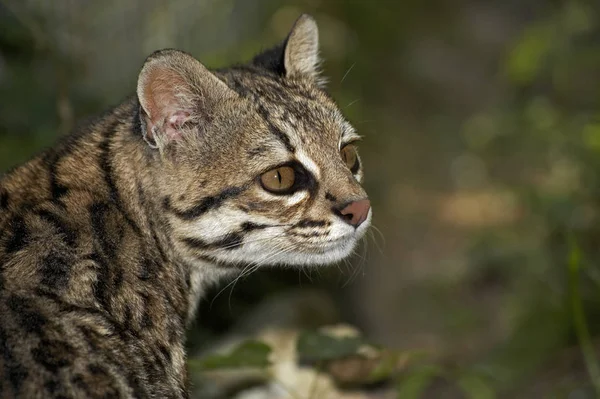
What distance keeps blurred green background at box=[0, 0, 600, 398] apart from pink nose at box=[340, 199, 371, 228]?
1.29 m

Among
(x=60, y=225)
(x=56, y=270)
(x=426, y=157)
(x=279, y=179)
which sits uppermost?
(x=426, y=157)

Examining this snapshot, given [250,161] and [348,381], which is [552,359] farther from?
[250,161]

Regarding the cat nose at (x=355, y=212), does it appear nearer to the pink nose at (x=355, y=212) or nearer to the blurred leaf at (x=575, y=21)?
the pink nose at (x=355, y=212)

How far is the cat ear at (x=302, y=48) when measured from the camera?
505 centimetres

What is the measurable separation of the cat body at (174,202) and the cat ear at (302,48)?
36 cm

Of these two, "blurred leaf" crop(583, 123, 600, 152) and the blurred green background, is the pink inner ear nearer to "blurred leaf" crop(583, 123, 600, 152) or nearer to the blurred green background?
the blurred green background

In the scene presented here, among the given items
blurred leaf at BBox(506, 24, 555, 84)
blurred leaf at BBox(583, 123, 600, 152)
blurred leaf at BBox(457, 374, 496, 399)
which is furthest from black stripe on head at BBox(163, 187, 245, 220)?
blurred leaf at BBox(506, 24, 555, 84)

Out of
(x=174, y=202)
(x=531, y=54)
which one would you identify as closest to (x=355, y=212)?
(x=174, y=202)

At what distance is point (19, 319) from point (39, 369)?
0.94ft

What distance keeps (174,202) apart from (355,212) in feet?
3.21

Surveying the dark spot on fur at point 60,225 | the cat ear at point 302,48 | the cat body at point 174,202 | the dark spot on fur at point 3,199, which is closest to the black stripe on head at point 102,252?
the cat body at point 174,202

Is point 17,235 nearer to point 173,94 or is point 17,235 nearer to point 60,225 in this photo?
point 60,225

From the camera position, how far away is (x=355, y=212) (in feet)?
14.3

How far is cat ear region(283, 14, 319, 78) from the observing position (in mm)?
5055
